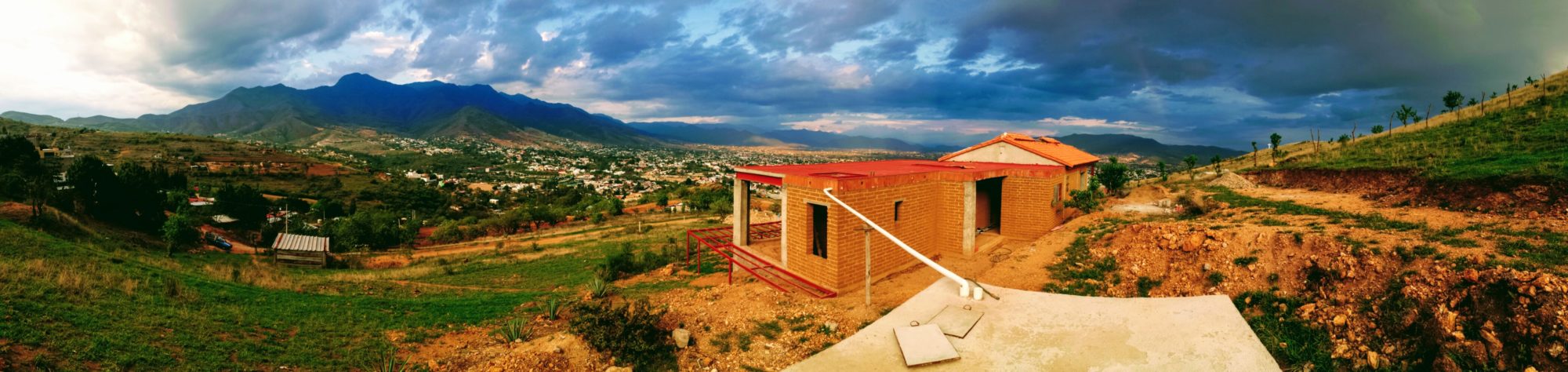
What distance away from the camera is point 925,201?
12711mm

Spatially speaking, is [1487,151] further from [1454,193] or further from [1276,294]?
[1276,294]

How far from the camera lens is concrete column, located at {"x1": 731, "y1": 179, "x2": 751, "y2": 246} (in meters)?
15.7

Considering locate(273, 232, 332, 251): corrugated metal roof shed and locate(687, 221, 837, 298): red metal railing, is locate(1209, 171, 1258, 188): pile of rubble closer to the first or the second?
locate(687, 221, 837, 298): red metal railing

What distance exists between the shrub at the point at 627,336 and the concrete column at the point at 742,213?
741 centimetres

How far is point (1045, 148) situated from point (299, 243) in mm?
34703

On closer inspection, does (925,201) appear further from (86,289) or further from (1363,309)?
(86,289)

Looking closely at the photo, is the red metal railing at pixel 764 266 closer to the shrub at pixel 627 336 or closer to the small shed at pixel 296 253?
the shrub at pixel 627 336

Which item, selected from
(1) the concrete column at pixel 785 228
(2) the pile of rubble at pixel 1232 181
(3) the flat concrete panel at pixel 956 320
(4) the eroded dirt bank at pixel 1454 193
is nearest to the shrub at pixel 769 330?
(3) the flat concrete panel at pixel 956 320

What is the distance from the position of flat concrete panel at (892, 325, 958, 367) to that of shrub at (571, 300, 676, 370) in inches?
143

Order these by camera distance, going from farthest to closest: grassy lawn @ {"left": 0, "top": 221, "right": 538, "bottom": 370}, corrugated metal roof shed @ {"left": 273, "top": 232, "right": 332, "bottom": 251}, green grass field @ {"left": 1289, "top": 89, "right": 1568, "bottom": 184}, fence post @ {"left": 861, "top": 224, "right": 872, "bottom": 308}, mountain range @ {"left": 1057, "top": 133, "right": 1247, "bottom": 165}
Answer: mountain range @ {"left": 1057, "top": 133, "right": 1247, "bottom": 165}, corrugated metal roof shed @ {"left": 273, "top": 232, "right": 332, "bottom": 251}, green grass field @ {"left": 1289, "top": 89, "right": 1568, "bottom": 184}, fence post @ {"left": 861, "top": 224, "right": 872, "bottom": 308}, grassy lawn @ {"left": 0, "top": 221, "right": 538, "bottom": 370}

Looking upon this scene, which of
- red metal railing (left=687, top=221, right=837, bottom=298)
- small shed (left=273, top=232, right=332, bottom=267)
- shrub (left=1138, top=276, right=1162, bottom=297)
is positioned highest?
shrub (left=1138, top=276, right=1162, bottom=297)

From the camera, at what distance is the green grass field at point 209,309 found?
289 inches

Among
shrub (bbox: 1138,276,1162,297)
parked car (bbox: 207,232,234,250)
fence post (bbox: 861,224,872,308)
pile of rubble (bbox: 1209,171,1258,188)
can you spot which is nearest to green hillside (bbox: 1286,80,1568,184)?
pile of rubble (bbox: 1209,171,1258,188)

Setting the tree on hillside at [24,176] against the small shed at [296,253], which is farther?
the small shed at [296,253]
